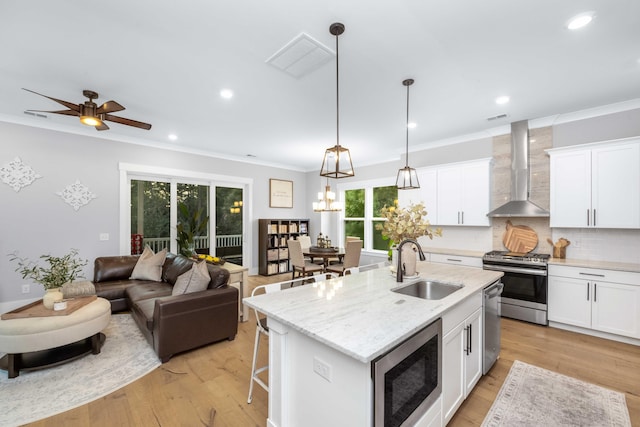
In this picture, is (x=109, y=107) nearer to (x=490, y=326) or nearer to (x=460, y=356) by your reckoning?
(x=460, y=356)

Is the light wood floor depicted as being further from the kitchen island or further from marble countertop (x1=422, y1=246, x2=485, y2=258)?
marble countertop (x1=422, y1=246, x2=485, y2=258)

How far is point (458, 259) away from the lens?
4242mm

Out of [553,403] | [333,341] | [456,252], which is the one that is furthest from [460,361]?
[456,252]

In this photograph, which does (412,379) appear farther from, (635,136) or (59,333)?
(635,136)

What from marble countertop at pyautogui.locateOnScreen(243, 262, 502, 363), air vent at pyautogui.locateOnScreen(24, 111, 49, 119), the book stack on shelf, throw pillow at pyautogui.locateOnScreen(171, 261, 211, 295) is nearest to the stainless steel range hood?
marble countertop at pyautogui.locateOnScreen(243, 262, 502, 363)

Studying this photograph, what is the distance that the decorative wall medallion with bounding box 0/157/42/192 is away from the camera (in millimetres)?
3828

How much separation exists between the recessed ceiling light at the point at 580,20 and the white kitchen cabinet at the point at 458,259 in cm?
288

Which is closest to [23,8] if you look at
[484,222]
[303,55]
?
[303,55]

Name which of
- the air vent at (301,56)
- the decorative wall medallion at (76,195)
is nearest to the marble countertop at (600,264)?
the air vent at (301,56)

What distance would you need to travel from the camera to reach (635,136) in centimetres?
325

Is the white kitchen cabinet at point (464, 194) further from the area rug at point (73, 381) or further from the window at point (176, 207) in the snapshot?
the area rug at point (73, 381)

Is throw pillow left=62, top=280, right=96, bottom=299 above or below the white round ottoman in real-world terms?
above

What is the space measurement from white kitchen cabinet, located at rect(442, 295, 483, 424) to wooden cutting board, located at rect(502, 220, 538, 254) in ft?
8.02

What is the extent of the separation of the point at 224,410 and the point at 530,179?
15.4 feet
